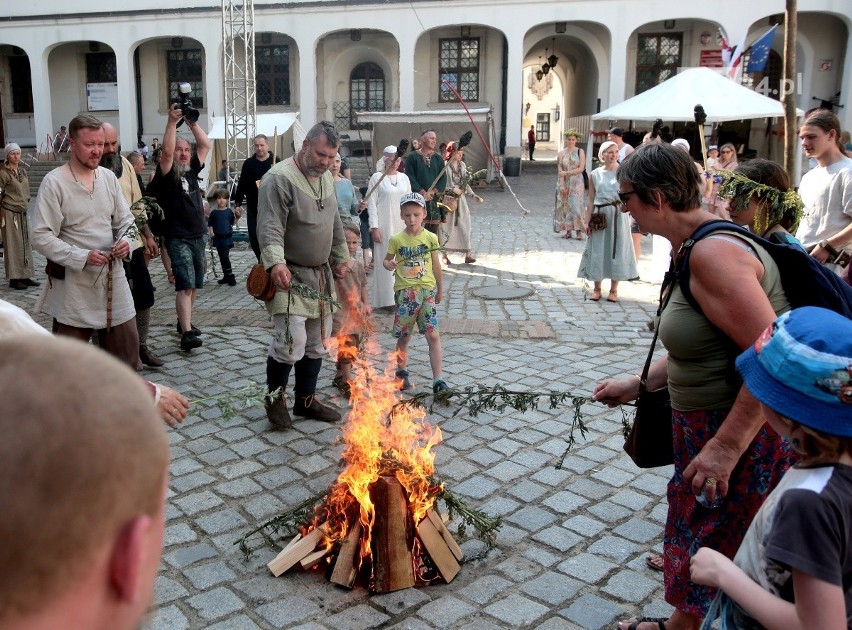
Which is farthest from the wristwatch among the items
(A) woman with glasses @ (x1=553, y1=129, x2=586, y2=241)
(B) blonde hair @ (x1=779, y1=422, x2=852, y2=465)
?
(A) woman with glasses @ (x1=553, y1=129, x2=586, y2=241)

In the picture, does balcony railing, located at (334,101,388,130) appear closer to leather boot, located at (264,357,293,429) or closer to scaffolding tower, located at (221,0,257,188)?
scaffolding tower, located at (221,0,257,188)

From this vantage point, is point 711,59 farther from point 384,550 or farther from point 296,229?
point 384,550

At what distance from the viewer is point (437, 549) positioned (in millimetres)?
3383

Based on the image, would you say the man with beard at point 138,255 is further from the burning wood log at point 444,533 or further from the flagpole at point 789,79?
the flagpole at point 789,79

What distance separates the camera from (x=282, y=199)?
4902 mm

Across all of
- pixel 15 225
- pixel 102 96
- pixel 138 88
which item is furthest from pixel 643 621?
pixel 102 96

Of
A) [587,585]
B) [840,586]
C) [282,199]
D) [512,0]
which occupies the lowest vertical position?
[587,585]

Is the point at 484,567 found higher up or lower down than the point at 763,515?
→ lower down

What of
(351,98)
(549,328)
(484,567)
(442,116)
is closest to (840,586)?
(484,567)

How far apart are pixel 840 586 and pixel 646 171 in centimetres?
145

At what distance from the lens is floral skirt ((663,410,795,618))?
2.47 metres

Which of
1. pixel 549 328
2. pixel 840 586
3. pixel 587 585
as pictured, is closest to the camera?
pixel 840 586

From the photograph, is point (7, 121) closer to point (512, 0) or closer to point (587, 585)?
point (512, 0)

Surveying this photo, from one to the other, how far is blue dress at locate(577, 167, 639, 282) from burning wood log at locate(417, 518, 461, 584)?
241 inches
